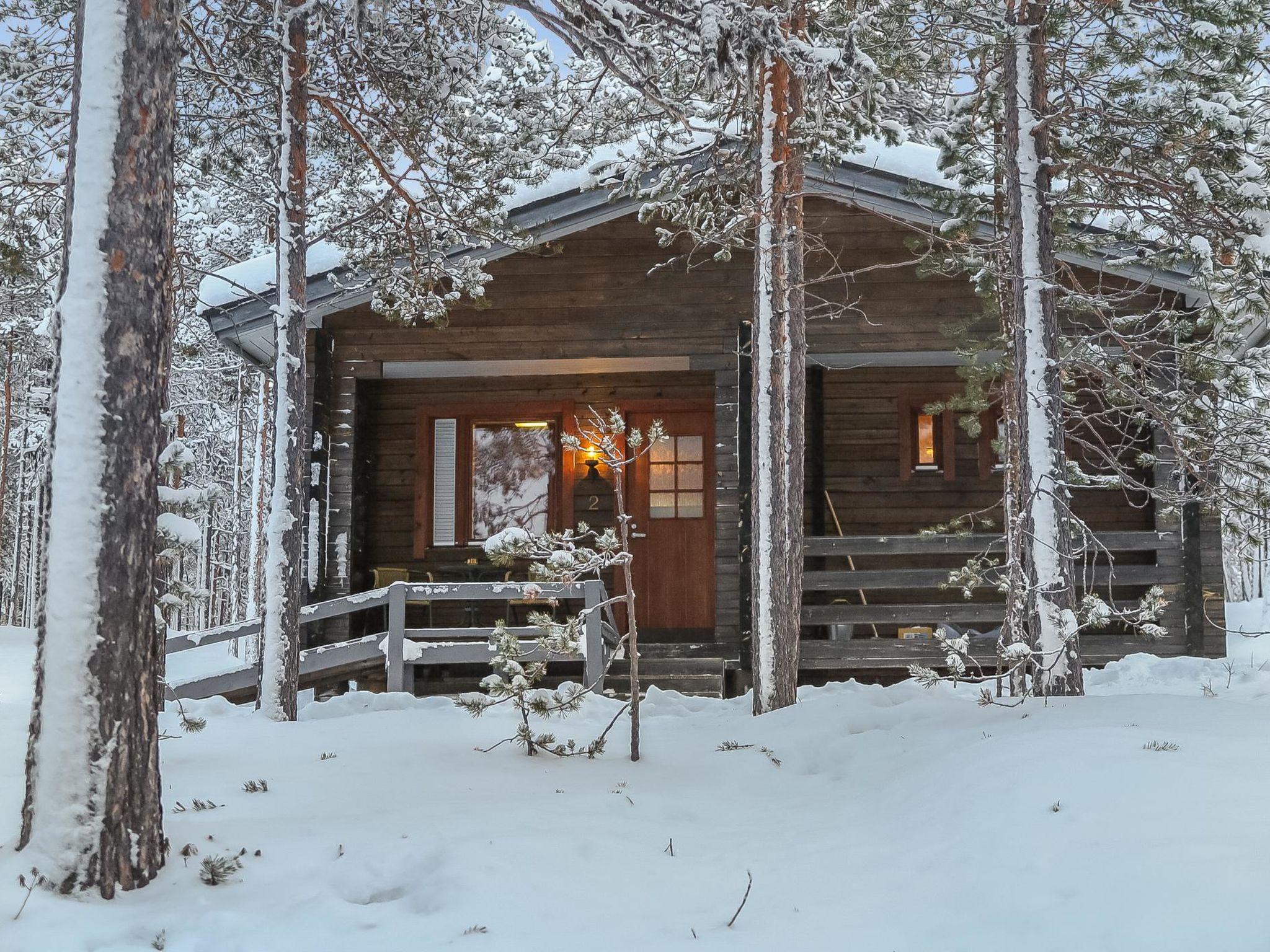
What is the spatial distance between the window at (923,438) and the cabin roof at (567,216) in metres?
1.94

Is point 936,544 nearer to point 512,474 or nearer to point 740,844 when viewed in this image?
point 512,474

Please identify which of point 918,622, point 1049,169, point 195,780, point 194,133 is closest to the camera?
point 195,780

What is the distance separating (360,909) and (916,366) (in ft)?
29.3

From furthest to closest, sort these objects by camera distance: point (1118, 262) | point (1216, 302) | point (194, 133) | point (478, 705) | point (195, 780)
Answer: point (194, 133) < point (1216, 302) < point (1118, 262) < point (478, 705) < point (195, 780)

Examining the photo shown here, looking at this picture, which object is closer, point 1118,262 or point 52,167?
point 1118,262

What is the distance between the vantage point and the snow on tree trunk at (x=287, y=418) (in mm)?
7367

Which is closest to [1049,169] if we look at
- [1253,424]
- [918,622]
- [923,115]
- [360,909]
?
[1253,424]

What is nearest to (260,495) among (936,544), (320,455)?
(320,455)

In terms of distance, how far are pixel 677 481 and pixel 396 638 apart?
3.62 metres

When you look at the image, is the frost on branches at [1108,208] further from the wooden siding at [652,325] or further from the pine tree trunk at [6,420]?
the pine tree trunk at [6,420]

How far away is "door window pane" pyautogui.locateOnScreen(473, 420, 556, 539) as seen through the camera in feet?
36.7

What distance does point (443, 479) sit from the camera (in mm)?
11008

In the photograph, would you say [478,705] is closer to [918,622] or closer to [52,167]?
[918,622]

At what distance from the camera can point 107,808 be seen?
3.30m
